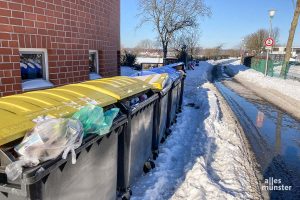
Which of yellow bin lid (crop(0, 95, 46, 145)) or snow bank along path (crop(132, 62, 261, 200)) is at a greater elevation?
yellow bin lid (crop(0, 95, 46, 145))

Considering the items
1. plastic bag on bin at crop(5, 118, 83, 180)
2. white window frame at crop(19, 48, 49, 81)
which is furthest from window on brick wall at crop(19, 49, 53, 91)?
plastic bag on bin at crop(5, 118, 83, 180)

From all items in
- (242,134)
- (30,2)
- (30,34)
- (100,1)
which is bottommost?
(242,134)

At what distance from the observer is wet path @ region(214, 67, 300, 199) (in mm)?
4590

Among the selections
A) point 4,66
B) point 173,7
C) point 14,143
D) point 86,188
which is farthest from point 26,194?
point 173,7

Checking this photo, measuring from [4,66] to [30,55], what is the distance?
72 centimetres

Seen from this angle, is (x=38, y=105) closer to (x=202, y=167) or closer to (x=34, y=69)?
(x=34, y=69)

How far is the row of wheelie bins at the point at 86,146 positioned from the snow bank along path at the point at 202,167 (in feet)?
1.09

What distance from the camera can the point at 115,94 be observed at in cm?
318

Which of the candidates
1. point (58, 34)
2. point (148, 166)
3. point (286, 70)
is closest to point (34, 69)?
point (58, 34)

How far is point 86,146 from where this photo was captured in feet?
7.27

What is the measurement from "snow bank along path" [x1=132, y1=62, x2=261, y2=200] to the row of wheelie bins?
0.33m

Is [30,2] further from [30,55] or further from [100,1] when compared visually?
[100,1]

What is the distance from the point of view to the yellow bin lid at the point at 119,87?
324 cm

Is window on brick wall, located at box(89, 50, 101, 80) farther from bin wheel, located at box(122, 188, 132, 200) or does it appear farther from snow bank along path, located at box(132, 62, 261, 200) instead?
bin wheel, located at box(122, 188, 132, 200)
